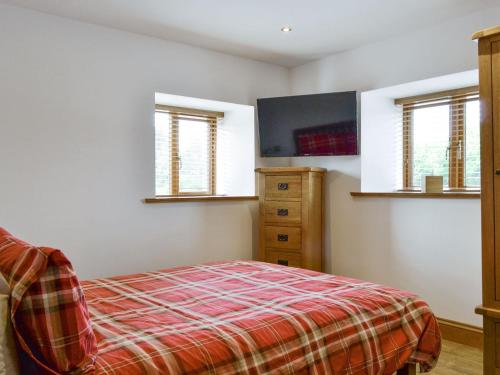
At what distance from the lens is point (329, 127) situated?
376 centimetres

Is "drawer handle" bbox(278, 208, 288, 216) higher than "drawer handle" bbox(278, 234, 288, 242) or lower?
higher

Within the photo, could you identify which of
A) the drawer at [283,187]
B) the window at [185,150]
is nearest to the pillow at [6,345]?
the window at [185,150]

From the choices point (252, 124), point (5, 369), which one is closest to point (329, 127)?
point (252, 124)

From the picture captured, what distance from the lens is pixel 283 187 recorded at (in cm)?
374

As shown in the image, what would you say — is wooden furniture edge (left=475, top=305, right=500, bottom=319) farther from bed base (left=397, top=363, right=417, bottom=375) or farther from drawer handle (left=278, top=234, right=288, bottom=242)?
drawer handle (left=278, top=234, right=288, bottom=242)

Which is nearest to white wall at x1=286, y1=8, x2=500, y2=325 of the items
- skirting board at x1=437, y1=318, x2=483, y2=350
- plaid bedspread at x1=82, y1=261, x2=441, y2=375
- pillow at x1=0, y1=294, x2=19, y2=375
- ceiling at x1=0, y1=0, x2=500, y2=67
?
skirting board at x1=437, y1=318, x2=483, y2=350

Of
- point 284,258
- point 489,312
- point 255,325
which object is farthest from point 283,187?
point 255,325

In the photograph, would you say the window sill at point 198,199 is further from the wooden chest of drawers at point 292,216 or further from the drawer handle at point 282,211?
the drawer handle at point 282,211

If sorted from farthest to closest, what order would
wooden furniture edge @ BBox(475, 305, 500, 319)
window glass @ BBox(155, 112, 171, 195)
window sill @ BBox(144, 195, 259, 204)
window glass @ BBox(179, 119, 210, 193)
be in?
window glass @ BBox(179, 119, 210, 193), window glass @ BBox(155, 112, 171, 195), window sill @ BBox(144, 195, 259, 204), wooden furniture edge @ BBox(475, 305, 500, 319)

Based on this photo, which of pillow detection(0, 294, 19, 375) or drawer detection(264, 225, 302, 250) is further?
drawer detection(264, 225, 302, 250)

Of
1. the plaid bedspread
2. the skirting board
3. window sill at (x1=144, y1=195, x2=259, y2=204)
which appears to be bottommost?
the skirting board

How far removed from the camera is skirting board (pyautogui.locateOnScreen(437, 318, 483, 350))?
2.92 m

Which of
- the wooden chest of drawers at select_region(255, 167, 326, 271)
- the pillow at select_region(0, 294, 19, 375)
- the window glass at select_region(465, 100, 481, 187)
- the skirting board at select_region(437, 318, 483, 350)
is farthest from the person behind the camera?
the wooden chest of drawers at select_region(255, 167, 326, 271)

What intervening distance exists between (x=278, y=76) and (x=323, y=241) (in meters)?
1.64
